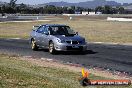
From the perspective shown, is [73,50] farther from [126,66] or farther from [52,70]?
[52,70]

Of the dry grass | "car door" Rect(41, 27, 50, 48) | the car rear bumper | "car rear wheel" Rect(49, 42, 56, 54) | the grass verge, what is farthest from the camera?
the dry grass

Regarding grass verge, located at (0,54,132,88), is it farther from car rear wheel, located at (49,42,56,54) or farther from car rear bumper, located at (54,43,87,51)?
car rear wheel, located at (49,42,56,54)

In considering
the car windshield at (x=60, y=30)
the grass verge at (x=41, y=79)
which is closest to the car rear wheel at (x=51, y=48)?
the car windshield at (x=60, y=30)

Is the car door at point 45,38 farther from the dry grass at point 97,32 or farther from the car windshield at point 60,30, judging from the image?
the dry grass at point 97,32

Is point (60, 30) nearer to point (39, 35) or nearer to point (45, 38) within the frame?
point (45, 38)

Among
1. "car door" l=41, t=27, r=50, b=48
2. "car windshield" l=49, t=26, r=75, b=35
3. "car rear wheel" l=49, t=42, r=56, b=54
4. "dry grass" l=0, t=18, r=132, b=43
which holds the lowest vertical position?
"dry grass" l=0, t=18, r=132, b=43

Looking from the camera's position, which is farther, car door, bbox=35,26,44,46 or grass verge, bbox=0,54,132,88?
car door, bbox=35,26,44,46

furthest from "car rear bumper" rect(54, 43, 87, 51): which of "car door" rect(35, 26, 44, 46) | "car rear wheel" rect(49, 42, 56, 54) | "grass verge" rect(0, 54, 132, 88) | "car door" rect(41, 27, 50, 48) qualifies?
"grass verge" rect(0, 54, 132, 88)

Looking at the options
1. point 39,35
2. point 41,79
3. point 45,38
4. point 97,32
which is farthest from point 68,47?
point 97,32

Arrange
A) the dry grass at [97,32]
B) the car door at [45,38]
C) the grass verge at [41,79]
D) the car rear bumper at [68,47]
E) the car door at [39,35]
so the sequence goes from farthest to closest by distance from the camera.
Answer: the dry grass at [97,32], the car door at [39,35], the car door at [45,38], the car rear bumper at [68,47], the grass verge at [41,79]

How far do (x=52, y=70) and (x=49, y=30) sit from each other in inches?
310

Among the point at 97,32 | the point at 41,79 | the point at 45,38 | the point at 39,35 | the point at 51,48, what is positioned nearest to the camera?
the point at 41,79

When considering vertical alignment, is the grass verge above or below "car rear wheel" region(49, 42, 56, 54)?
above

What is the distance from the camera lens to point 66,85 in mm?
10023
